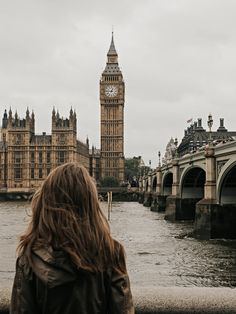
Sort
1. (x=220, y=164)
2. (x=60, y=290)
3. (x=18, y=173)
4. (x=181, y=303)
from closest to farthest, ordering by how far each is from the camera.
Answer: (x=60, y=290), (x=181, y=303), (x=220, y=164), (x=18, y=173)

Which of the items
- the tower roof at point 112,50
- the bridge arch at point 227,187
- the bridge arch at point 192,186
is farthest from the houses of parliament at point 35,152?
the bridge arch at point 227,187

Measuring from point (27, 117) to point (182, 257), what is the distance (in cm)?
8304

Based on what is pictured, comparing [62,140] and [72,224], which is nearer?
[72,224]

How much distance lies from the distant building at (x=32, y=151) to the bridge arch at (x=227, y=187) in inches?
2839

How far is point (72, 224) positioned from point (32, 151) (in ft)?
313

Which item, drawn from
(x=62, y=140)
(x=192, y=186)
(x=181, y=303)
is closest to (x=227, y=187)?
(x=192, y=186)

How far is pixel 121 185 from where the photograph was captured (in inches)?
3969

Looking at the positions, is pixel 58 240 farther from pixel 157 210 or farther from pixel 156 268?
pixel 157 210

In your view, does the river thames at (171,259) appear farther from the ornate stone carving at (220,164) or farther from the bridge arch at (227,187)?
the ornate stone carving at (220,164)

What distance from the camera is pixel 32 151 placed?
9581cm

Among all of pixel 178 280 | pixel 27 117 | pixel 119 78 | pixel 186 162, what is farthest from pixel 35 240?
pixel 119 78

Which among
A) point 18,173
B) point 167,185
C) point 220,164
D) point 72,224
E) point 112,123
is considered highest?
point 112,123

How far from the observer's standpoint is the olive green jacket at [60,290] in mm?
1801

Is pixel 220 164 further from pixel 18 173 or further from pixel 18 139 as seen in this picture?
pixel 18 139
